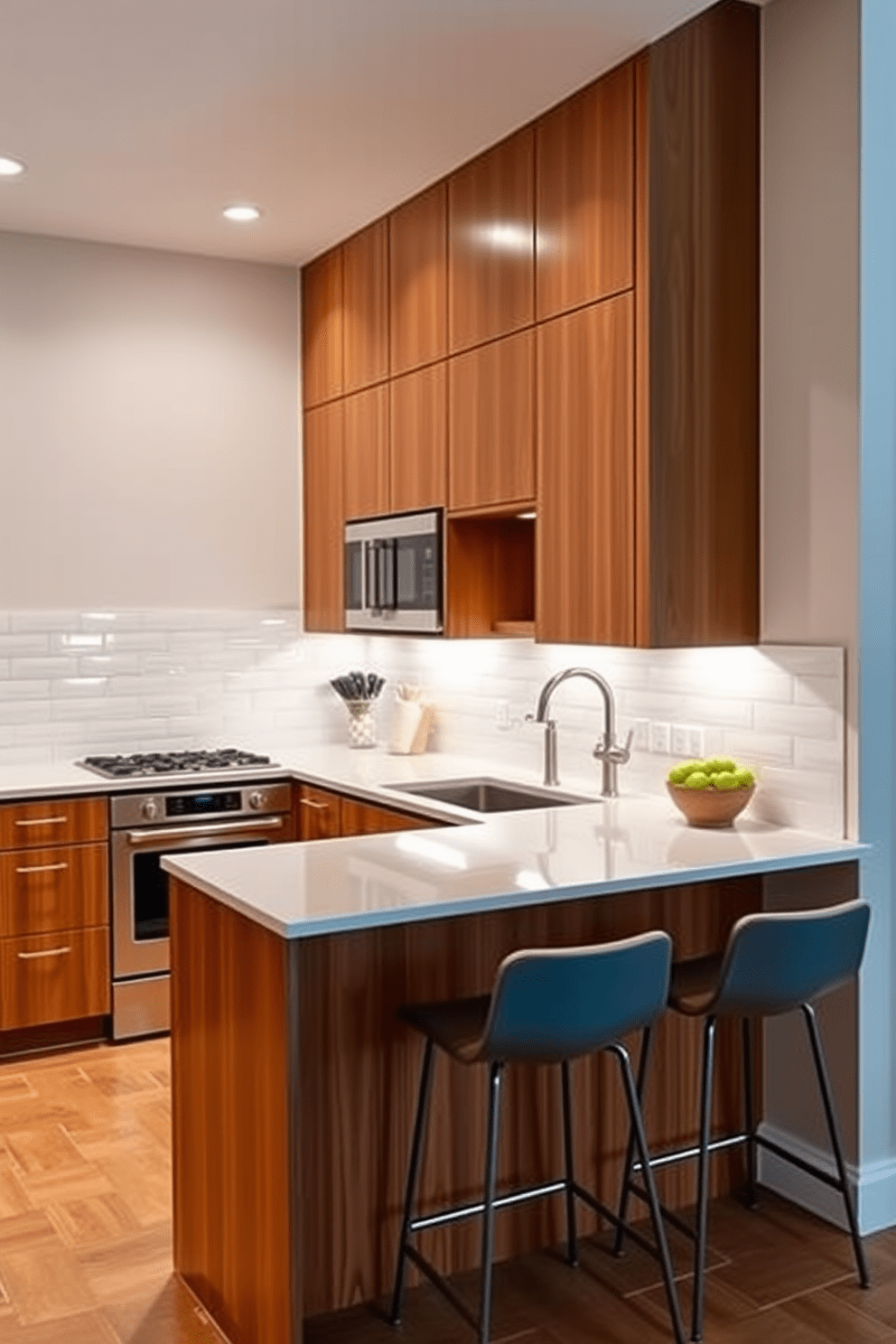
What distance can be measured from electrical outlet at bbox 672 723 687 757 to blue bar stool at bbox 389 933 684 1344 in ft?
3.70

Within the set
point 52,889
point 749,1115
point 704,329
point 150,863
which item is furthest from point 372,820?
point 704,329

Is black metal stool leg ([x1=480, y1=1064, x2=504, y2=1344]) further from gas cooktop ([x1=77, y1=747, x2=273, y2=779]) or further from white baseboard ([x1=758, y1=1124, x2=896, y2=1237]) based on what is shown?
gas cooktop ([x1=77, y1=747, x2=273, y2=779])

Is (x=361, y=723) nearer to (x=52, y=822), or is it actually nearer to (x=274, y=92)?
(x=52, y=822)

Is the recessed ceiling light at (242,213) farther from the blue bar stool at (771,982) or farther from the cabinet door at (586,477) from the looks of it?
the blue bar stool at (771,982)

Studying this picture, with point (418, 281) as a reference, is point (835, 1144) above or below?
below

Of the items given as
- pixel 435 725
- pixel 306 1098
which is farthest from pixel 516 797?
pixel 306 1098

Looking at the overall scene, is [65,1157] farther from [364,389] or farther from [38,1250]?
[364,389]

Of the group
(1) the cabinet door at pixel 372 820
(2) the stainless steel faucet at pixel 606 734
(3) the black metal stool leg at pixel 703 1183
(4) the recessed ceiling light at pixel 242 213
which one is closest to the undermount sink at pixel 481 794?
(1) the cabinet door at pixel 372 820

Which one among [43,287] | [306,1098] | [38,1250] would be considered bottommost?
[38,1250]

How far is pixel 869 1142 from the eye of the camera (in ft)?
10.1

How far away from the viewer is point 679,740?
3648 millimetres

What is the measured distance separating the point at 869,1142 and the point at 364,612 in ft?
8.30

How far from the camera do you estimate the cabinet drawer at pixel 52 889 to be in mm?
4285

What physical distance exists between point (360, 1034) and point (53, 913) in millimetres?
1958
